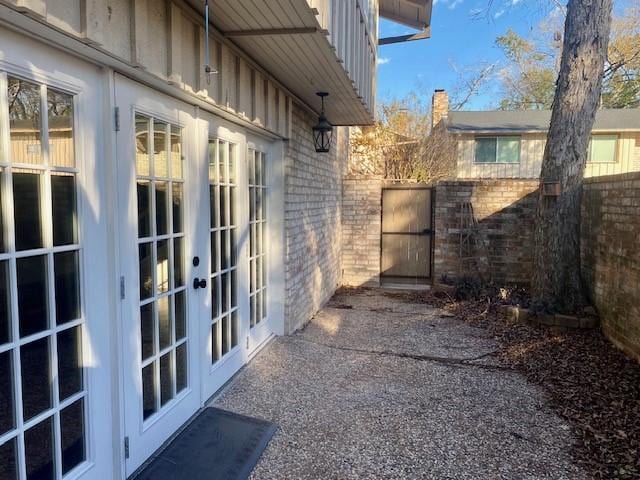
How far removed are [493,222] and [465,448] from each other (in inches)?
219

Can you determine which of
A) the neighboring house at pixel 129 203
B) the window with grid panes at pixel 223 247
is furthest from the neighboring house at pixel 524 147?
the window with grid panes at pixel 223 247

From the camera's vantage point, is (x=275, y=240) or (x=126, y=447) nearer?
(x=126, y=447)

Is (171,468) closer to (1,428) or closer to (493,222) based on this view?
(1,428)

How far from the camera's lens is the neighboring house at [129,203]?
1.82m

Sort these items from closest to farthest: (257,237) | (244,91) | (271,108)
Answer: (244,91), (271,108), (257,237)

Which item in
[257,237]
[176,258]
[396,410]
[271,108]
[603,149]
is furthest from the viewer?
[603,149]

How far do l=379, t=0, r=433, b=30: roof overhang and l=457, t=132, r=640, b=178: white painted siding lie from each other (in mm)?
7443

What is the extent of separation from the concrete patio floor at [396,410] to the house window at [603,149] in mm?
13817

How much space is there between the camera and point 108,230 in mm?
2320

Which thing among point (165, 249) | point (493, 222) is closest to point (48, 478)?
point (165, 249)

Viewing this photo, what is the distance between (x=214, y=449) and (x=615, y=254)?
14.8 ft

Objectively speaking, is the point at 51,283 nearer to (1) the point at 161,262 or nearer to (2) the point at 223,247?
(1) the point at 161,262

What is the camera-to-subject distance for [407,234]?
8789 millimetres

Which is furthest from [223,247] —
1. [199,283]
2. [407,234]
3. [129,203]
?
[407,234]
